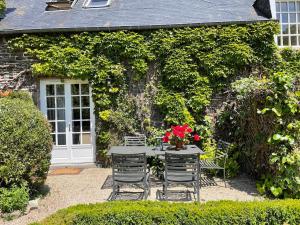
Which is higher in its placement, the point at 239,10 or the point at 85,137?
the point at 239,10

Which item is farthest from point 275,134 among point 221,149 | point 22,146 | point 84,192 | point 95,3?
point 95,3

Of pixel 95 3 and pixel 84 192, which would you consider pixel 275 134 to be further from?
pixel 95 3

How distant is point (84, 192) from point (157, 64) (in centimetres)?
437

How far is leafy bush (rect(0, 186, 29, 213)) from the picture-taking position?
580 cm

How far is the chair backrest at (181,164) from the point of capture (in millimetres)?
5992

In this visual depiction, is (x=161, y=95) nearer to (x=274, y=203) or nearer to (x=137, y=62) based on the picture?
(x=137, y=62)

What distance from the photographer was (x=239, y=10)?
10031 mm

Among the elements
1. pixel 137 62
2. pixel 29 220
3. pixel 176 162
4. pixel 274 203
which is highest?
pixel 137 62

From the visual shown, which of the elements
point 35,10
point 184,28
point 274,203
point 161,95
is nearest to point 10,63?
point 35,10

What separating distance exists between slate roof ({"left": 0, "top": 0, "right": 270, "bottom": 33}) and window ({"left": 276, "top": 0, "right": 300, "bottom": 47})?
0.73 m

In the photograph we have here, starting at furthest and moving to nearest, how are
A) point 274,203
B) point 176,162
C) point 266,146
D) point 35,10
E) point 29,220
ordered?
point 35,10
point 266,146
point 176,162
point 29,220
point 274,203

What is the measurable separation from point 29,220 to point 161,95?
16.9 ft

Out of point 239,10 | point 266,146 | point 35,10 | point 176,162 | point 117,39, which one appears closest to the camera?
point 176,162

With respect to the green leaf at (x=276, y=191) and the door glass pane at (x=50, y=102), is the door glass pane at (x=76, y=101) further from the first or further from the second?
the green leaf at (x=276, y=191)
